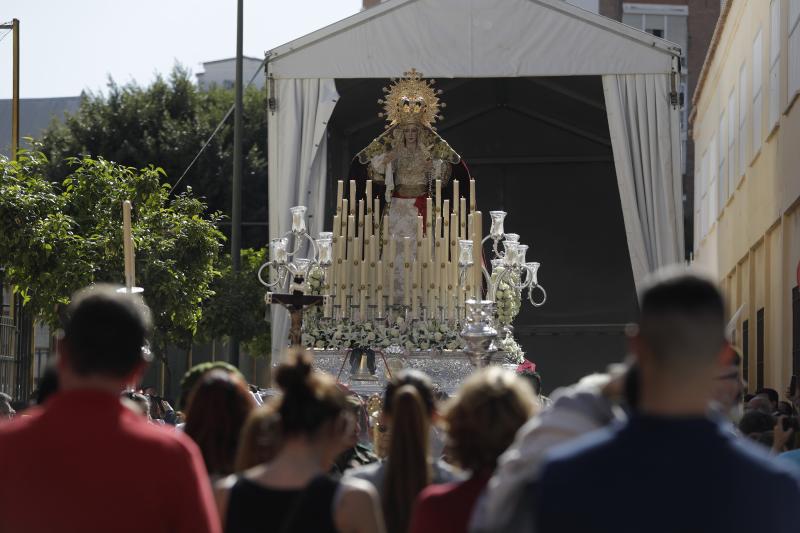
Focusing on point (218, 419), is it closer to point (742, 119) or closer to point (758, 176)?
point (758, 176)

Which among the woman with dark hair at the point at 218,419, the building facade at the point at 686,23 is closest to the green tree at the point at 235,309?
the woman with dark hair at the point at 218,419

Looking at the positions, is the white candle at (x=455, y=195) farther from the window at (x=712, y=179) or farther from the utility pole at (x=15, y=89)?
the window at (x=712, y=179)

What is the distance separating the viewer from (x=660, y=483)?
2.94 metres

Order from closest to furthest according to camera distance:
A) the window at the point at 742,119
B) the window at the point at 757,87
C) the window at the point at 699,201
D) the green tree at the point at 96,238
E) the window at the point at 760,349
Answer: the green tree at the point at 96,238 → the window at the point at 757,87 → the window at the point at 760,349 → the window at the point at 742,119 → the window at the point at 699,201

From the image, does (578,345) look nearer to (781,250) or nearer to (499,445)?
(781,250)

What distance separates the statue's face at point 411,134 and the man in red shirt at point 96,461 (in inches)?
507

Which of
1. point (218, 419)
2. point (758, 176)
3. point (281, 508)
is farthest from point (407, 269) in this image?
point (281, 508)

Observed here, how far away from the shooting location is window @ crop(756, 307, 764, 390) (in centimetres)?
2083

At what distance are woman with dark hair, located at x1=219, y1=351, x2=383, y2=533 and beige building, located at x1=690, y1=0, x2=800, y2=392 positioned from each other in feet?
34.9

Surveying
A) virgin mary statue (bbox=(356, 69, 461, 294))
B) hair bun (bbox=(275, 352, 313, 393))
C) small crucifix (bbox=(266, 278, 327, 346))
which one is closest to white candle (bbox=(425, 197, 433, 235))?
virgin mary statue (bbox=(356, 69, 461, 294))

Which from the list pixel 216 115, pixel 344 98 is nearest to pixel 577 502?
pixel 344 98

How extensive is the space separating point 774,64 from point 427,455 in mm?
14878

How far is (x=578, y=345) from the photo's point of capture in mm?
28531

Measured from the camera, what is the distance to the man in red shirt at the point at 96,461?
3420 millimetres
